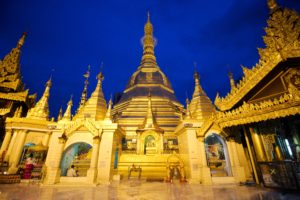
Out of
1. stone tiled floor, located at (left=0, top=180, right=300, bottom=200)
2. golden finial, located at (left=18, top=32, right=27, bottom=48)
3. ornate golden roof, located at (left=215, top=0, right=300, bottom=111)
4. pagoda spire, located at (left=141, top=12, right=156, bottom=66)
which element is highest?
pagoda spire, located at (left=141, top=12, right=156, bottom=66)

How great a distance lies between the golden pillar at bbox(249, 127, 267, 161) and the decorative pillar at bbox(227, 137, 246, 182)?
227cm

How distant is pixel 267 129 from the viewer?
730 cm

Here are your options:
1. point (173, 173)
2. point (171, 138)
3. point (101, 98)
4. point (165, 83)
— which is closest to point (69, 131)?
point (101, 98)

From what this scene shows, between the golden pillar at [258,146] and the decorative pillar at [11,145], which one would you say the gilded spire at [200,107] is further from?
the decorative pillar at [11,145]

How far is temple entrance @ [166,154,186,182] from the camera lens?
405 inches

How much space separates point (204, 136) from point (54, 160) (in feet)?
30.6

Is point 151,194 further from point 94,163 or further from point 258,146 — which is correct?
point 258,146

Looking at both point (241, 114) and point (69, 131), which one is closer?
point (241, 114)

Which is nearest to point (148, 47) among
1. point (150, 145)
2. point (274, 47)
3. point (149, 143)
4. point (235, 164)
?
point (149, 143)

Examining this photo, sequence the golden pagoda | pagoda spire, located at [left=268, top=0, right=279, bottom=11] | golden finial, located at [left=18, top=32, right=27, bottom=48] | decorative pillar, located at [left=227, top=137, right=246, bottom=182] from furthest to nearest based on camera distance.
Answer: golden finial, located at [left=18, top=32, right=27, bottom=48], the golden pagoda, decorative pillar, located at [left=227, top=137, right=246, bottom=182], pagoda spire, located at [left=268, top=0, right=279, bottom=11]

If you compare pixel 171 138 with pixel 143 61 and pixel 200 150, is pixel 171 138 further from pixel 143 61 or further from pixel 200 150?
pixel 143 61

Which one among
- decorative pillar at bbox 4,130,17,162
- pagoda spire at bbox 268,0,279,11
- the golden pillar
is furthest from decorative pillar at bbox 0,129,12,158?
pagoda spire at bbox 268,0,279,11

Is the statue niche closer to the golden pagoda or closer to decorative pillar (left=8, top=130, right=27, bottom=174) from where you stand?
decorative pillar (left=8, top=130, right=27, bottom=174)

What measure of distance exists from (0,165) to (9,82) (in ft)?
28.9
